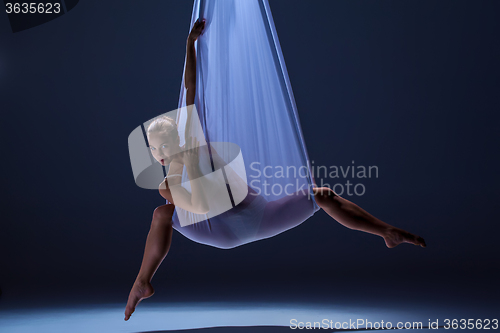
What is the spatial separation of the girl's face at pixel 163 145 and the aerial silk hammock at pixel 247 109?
8 cm

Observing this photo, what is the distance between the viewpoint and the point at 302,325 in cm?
213

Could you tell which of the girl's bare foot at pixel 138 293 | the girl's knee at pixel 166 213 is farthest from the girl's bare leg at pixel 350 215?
the girl's bare foot at pixel 138 293

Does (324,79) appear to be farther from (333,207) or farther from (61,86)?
(61,86)

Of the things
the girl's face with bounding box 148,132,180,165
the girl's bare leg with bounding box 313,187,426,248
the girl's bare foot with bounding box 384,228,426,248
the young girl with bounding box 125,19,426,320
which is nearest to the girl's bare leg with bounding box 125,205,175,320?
the young girl with bounding box 125,19,426,320

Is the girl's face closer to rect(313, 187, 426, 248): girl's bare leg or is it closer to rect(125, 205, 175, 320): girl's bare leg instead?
rect(125, 205, 175, 320): girl's bare leg

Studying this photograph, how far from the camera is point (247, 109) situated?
2.05 metres

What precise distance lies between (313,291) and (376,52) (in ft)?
5.33

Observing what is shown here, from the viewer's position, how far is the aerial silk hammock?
→ 6.38 feet

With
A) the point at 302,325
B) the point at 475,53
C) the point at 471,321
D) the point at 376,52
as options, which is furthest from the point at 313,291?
the point at 475,53

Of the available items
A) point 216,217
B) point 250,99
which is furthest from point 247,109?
point 216,217

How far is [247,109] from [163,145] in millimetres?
417

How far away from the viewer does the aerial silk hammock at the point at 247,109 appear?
1945 millimetres

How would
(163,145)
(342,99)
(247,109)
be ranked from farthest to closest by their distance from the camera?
(342,99) < (247,109) < (163,145)

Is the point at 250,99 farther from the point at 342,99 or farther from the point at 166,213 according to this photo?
the point at 342,99
